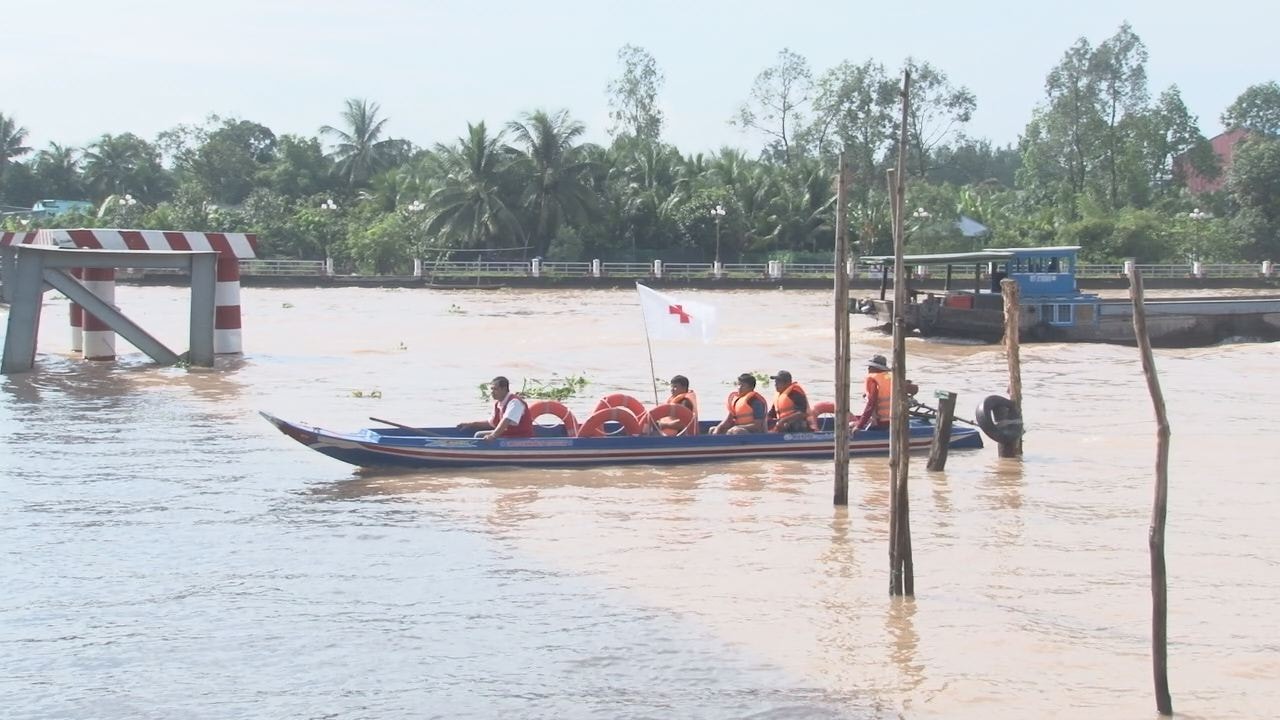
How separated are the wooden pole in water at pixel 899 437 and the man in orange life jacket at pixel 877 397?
5.39m

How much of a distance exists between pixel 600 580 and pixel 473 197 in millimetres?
44636

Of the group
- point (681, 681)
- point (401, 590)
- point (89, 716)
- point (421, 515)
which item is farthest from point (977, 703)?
point (421, 515)

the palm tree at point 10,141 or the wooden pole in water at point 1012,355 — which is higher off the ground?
the palm tree at point 10,141

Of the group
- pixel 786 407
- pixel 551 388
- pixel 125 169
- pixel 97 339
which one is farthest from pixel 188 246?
pixel 125 169

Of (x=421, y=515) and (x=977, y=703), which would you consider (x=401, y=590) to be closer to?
(x=421, y=515)

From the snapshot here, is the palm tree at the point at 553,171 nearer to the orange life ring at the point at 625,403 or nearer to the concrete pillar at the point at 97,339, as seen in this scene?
the concrete pillar at the point at 97,339

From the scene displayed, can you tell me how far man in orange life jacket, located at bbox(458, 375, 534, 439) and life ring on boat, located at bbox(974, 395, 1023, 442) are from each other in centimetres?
511

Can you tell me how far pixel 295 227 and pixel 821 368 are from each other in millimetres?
34591

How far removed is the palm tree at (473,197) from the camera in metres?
53.3

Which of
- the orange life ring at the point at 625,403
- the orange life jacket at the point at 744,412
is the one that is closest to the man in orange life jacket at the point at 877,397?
the orange life jacket at the point at 744,412

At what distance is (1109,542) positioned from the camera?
11539 mm

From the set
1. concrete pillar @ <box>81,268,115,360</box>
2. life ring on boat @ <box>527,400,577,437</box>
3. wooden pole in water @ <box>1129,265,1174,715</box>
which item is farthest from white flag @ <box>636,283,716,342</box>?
concrete pillar @ <box>81,268,115,360</box>

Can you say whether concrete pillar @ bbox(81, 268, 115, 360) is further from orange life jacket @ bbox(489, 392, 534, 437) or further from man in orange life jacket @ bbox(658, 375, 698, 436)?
man in orange life jacket @ bbox(658, 375, 698, 436)

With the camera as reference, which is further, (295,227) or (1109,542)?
(295,227)
